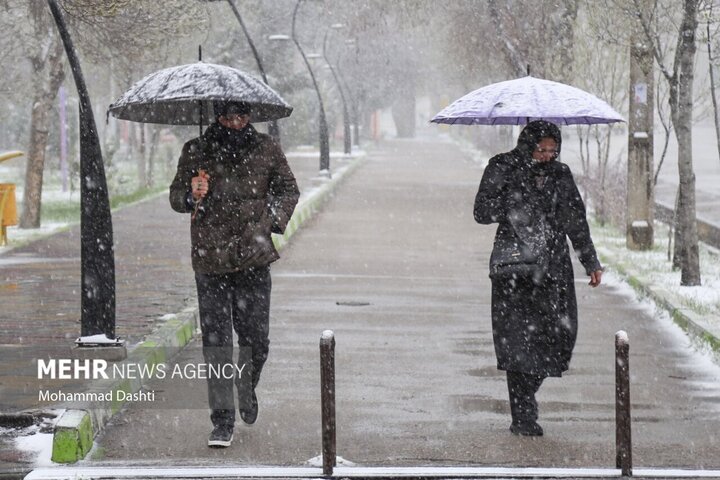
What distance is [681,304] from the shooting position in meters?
12.7

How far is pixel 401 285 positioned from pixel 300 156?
4106 centimetres

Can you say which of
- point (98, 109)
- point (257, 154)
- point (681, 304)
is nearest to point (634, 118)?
point (681, 304)

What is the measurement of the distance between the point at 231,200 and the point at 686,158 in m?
8.15

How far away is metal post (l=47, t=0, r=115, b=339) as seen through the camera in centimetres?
933

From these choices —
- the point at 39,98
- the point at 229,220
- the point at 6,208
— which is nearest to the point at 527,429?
the point at 229,220

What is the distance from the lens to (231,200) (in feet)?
24.1

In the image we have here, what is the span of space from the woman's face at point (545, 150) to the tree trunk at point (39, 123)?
16.1 meters

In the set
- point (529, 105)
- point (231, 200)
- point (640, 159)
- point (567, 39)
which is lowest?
point (640, 159)

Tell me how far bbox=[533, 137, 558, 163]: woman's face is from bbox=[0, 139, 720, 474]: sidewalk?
5.02ft

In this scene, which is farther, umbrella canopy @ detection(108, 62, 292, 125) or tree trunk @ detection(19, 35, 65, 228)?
tree trunk @ detection(19, 35, 65, 228)

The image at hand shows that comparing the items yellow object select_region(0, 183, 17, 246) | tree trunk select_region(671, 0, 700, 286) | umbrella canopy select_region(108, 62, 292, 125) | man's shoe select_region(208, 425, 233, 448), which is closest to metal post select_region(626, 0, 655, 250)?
tree trunk select_region(671, 0, 700, 286)

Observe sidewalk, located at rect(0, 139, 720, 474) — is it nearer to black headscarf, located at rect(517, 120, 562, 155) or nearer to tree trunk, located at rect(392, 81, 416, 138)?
black headscarf, located at rect(517, 120, 562, 155)

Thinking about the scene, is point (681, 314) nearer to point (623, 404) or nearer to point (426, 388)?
point (426, 388)

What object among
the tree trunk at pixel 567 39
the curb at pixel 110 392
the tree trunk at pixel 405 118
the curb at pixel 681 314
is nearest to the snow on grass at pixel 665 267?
the curb at pixel 681 314
